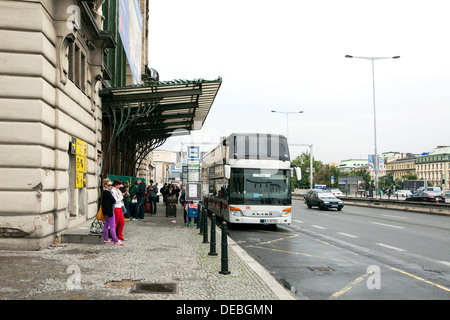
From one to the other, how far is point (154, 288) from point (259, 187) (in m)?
10.7

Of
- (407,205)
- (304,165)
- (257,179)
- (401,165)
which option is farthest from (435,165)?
(257,179)

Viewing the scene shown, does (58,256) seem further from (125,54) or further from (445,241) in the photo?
(125,54)

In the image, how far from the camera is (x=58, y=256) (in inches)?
363

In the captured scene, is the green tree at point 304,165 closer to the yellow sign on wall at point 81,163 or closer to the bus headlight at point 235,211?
the bus headlight at point 235,211

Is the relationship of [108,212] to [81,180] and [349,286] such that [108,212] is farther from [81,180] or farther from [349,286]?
[349,286]

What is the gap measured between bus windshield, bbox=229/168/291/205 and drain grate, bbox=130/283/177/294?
10165 mm

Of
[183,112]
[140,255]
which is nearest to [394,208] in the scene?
[183,112]

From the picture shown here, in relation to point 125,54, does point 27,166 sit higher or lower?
lower

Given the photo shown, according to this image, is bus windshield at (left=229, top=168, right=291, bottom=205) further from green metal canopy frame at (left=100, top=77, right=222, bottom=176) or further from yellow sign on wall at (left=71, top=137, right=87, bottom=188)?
yellow sign on wall at (left=71, top=137, right=87, bottom=188)

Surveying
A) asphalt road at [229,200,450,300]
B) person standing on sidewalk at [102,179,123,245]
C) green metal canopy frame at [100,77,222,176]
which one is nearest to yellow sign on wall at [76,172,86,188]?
green metal canopy frame at [100,77,222,176]

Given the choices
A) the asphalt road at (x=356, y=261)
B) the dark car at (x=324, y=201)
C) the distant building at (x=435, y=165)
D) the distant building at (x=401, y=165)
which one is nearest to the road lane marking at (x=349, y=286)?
the asphalt road at (x=356, y=261)

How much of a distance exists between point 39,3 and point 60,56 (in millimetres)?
1437

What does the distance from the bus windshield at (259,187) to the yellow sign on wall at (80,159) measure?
17.5 feet

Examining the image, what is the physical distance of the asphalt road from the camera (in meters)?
7.22
